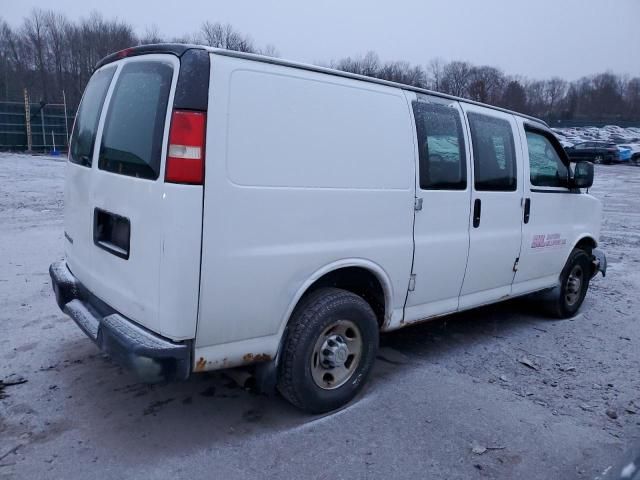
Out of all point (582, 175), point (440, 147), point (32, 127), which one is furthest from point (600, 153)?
point (440, 147)

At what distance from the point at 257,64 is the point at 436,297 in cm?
221

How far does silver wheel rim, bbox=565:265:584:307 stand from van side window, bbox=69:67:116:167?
15.7 ft

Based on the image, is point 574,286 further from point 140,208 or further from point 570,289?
point 140,208

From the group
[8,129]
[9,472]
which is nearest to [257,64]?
[9,472]

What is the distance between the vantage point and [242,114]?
2727mm

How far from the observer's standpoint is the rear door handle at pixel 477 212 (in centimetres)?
414

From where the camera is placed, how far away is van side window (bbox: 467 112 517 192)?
4.19 m

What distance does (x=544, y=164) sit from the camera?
4984mm

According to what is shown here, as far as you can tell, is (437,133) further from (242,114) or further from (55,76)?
(55,76)

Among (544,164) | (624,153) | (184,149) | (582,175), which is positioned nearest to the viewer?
(184,149)

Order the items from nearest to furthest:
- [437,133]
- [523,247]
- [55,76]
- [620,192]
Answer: [437,133]
[523,247]
[620,192]
[55,76]

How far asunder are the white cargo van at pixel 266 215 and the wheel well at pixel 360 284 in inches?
0.5

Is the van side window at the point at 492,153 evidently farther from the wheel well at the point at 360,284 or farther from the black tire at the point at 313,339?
the black tire at the point at 313,339

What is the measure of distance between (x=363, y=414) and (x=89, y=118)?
2.65 m
